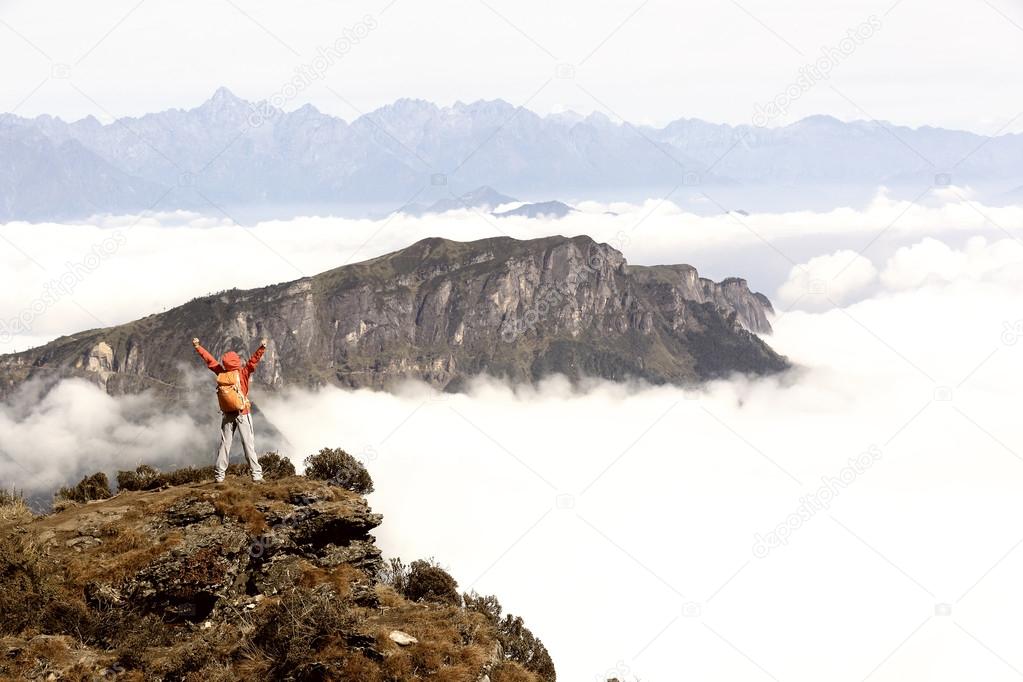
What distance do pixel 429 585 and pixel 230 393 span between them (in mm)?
9718

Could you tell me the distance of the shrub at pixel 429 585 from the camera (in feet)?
85.1

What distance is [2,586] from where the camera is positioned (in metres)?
17.7

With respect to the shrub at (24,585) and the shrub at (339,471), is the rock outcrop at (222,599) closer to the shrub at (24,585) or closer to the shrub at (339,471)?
the shrub at (24,585)

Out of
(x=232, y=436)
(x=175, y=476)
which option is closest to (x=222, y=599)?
(x=232, y=436)

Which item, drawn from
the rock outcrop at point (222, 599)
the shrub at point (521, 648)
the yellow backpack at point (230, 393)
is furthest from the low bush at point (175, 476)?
the shrub at point (521, 648)

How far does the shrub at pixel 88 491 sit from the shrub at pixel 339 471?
23.8ft

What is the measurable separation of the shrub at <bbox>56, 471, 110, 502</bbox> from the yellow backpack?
781 cm

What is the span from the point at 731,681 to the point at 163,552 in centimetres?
20357

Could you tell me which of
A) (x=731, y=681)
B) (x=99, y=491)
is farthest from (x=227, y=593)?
(x=731, y=681)

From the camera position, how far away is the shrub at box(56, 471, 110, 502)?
2691cm

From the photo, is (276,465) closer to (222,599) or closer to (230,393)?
(230,393)

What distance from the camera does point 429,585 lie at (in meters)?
26.5

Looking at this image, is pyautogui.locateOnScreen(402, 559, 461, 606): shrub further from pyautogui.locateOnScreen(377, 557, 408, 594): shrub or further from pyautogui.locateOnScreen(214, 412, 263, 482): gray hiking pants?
pyautogui.locateOnScreen(214, 412, 263, 482): gray hiking pants

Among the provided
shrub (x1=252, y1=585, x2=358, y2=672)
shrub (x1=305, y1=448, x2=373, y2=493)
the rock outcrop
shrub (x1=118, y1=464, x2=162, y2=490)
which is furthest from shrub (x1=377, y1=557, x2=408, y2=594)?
shrub (x1=118, y1=464, x2=162, y2=490)
